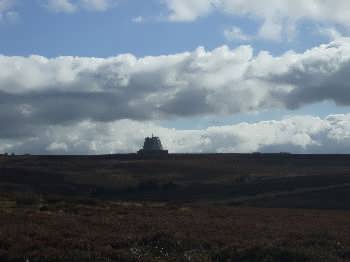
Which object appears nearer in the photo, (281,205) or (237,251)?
(237,251)

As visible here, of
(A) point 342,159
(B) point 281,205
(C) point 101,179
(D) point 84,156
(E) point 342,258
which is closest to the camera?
(E) point 342,258

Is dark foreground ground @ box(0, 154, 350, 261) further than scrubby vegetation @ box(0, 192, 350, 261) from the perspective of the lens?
Yes

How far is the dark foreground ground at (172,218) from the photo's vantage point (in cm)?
1930

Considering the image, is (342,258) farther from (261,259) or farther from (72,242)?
(72,242)

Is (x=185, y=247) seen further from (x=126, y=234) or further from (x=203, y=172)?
(x=203, y=172)

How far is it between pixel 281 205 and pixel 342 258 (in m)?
49.6

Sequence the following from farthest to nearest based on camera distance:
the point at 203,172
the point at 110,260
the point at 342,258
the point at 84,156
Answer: the point at 84,156 < the point at 203,172 < the point at 342,258 < the point at 110,260

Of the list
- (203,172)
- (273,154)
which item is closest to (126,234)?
(203,172)

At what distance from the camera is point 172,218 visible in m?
→ 35.8

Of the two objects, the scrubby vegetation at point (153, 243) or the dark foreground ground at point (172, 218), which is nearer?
the scrubby vegetation at point (153, 243)

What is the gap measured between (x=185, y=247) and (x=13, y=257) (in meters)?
5.51

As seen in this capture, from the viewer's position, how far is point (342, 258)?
61.7 ft

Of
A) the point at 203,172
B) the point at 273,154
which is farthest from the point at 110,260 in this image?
the point at 273,154

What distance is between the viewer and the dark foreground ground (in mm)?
19297
